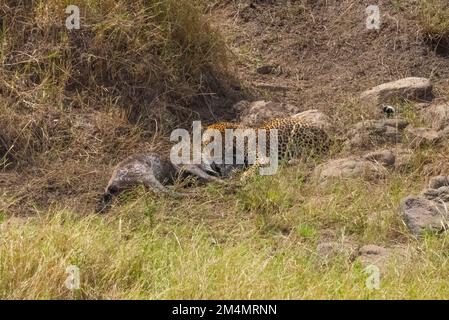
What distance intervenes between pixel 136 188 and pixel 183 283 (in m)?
1.46

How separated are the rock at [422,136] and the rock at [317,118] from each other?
0.54m

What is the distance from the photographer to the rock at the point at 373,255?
5.16m

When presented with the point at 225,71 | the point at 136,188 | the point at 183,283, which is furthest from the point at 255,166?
the point at 183,283

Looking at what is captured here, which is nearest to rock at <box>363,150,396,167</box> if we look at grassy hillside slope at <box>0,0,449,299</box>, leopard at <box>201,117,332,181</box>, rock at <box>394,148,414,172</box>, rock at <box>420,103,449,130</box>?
rock at <box>394,148,414,172</box>

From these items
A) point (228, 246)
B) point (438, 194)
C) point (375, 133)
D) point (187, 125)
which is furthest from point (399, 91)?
point (228, 246)

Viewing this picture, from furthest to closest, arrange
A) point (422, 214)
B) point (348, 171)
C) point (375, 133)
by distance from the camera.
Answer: point (375, 133), point (348, 171), point (422, 214)

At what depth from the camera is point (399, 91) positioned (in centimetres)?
738

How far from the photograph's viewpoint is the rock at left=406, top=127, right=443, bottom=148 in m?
6.63

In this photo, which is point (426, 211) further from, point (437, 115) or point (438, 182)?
point (437, 115)

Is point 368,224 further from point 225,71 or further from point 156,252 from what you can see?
point 225,71

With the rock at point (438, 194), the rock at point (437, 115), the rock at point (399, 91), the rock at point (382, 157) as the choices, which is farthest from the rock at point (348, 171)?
the rock at point (399, 91)

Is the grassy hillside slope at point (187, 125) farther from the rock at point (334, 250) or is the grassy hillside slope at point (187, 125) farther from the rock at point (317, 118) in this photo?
the rock at point (317, 118)

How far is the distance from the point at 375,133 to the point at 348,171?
613 mm

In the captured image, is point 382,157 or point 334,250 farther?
point 382,157
